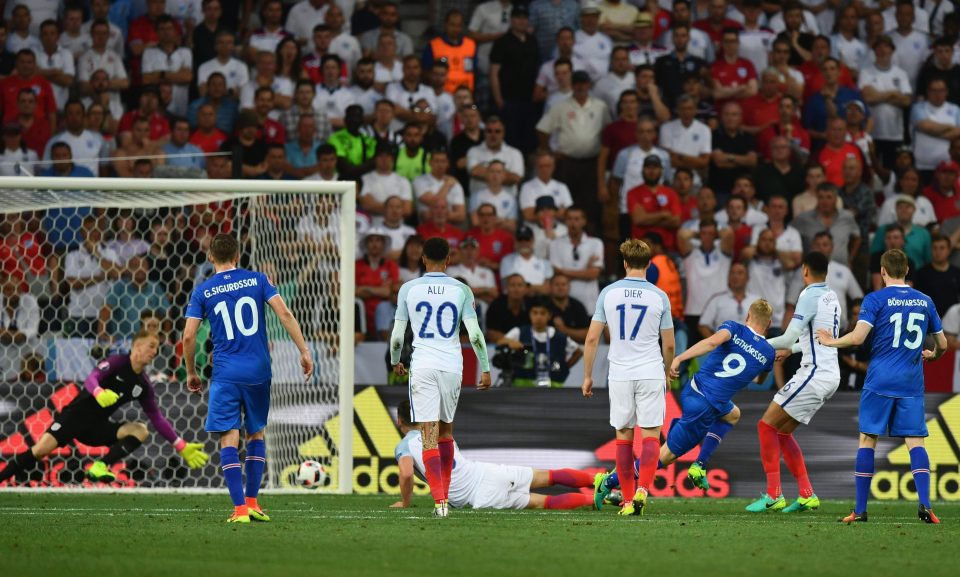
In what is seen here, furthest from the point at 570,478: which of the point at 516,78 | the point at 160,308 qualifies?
the point at 516,78

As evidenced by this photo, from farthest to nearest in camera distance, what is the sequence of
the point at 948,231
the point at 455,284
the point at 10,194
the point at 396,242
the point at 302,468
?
the point at 948,231, the point at 396,242, the point at 10,194, the point at 302,468, the point at 455,284

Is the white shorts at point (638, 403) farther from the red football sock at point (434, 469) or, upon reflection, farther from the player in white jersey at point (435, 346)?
the red football sock at point (434, 469)

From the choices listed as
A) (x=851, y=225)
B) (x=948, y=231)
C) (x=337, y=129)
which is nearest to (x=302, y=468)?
(x=337, y=129)

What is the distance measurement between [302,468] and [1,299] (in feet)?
13.0

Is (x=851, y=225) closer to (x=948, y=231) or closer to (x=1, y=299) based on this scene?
(x=948, y=231)

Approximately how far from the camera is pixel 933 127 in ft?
67.0

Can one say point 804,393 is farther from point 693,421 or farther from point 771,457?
point 693,421

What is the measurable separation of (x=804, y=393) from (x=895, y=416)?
1325 millimetres

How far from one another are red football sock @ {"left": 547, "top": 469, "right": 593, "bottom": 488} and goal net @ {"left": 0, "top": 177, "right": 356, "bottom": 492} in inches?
111

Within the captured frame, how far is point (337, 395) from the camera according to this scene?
1455 cm

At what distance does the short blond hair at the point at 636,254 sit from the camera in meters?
11.0

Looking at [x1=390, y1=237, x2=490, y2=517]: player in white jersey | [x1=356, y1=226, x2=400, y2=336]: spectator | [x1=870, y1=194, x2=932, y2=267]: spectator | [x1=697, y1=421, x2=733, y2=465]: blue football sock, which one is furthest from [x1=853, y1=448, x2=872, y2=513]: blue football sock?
[x1=870, y1=194, x2=932, y2=267]: spectator

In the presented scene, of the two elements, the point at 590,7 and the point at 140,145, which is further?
the point at 590,7

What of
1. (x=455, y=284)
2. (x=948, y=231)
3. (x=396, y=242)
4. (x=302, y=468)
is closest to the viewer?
(x=455, y=284)
